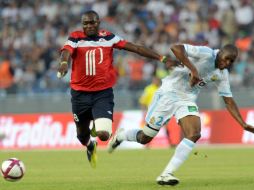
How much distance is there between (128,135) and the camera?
1410 cm

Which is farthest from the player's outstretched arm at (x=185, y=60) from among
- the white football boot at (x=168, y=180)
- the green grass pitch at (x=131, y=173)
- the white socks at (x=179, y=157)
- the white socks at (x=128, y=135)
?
the white socks at (x=128, y=135)

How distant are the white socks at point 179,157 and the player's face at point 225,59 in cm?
118

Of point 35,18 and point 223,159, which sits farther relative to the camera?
point 35,18

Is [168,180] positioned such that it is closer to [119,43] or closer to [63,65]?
[63,65]

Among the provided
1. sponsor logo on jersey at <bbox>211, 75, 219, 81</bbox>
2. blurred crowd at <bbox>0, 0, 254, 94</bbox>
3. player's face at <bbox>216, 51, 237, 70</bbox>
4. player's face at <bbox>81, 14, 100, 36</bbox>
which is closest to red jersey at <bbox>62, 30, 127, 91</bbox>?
player's face at <bbox>81, 14, 100, 36</bbox>

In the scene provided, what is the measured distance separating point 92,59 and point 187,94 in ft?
5.50

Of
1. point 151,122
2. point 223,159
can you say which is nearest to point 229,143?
point 223,159

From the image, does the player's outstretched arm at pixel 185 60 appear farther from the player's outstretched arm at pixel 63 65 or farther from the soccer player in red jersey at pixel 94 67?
the player's outstretched arm at pixel 63 65

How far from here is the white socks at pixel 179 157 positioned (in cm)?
1135

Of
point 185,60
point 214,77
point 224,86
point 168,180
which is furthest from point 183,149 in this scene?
point 224,86

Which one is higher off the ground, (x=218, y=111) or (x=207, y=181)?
(x=207, y=181)

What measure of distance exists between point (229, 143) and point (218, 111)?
103 centimetres

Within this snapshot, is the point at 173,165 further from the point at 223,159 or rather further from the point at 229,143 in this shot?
the point at 229,143

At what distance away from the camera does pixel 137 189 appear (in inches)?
434
